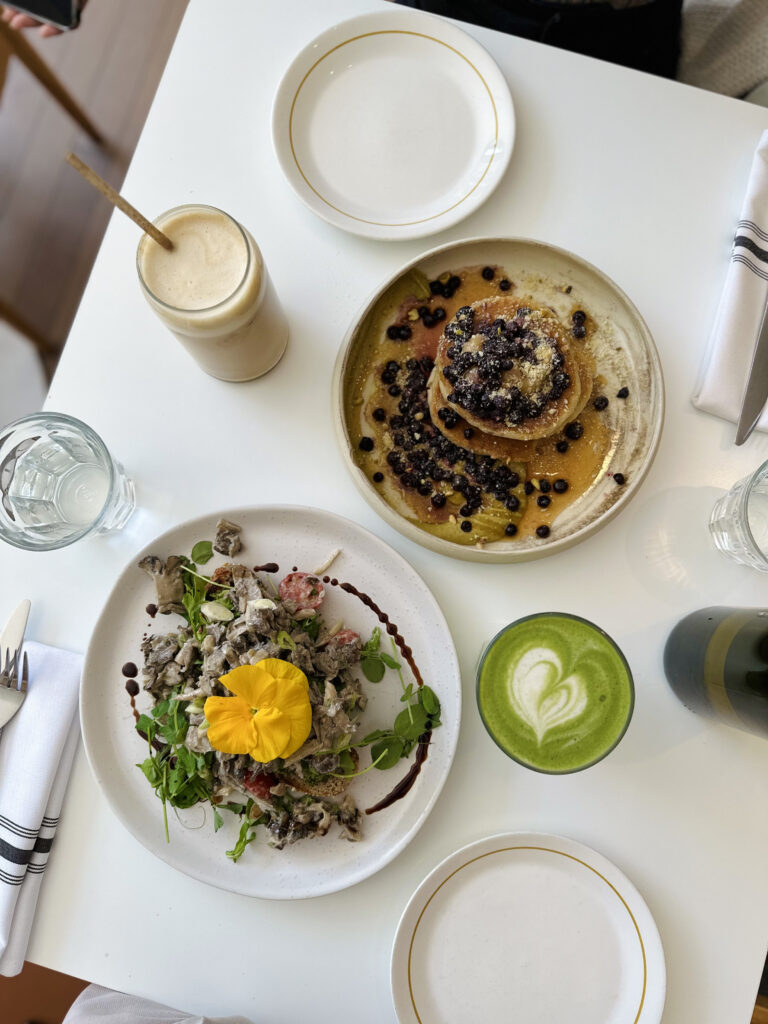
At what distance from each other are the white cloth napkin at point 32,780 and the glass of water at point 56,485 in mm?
256

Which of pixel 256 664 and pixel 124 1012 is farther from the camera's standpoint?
pixel 124 1012

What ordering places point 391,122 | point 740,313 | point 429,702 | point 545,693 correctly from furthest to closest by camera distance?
point 391,122
point 740,313
point 429,702
point 545,693

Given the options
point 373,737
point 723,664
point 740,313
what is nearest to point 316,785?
point 373,737

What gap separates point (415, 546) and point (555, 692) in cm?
41

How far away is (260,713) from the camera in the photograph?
122cm

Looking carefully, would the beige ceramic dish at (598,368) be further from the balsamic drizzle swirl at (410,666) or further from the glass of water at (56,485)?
the glass of water at (56,485)

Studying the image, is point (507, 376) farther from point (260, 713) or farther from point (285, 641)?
point (260, 713)

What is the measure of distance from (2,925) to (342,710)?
79 centimetres

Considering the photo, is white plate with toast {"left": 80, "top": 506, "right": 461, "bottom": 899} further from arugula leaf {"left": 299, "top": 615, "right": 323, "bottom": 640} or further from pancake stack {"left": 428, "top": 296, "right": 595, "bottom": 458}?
pancake stack {"left": 428, "top": 296, "right": 595, "bottom": 458}

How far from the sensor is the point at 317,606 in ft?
4.85

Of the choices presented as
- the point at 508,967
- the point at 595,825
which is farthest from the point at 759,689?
the point at 508,967

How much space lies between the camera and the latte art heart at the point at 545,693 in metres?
1.31

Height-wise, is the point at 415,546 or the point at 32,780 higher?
the point at 415,546

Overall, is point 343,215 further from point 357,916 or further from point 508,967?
point 508,967
